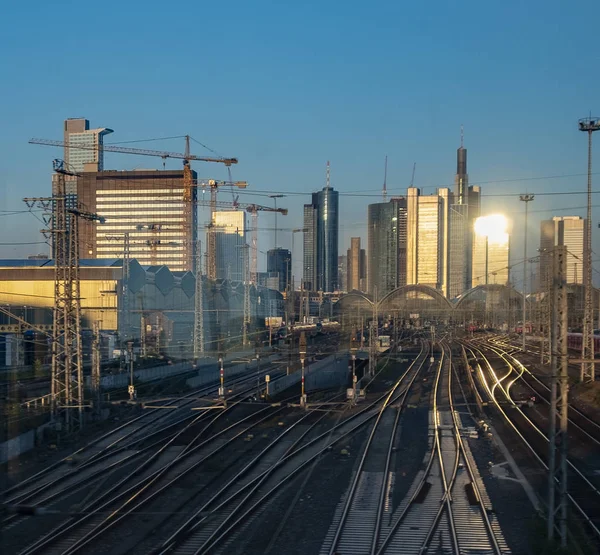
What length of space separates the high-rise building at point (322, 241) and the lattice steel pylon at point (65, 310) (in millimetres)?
92007

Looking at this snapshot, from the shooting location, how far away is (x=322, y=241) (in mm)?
112812

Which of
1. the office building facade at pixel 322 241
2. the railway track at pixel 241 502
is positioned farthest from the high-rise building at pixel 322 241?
the railway track at pixel 241 502

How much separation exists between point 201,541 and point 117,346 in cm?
1739

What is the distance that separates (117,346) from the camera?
23.1 meters

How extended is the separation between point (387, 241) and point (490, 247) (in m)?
14.2

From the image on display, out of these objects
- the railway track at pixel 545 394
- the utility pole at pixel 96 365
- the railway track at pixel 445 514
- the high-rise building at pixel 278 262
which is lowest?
the railway track at pixel 545 394

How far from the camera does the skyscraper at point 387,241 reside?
98500 mm

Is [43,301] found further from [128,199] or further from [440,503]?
[128,199]

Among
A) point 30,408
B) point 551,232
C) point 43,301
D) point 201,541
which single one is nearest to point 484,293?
point 551,232

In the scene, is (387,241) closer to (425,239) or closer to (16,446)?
(425,239)

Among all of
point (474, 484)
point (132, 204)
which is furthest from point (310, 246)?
point (474, 484)

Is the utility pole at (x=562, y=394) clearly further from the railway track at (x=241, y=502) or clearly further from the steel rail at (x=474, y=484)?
the railway track at (x=241, y=502)

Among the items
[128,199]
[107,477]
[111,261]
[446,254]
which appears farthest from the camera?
[446,254]

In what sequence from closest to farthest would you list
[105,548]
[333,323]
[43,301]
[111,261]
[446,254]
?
[105,548] < [43,301] < [111,261] < [333,323] < [446,254]
